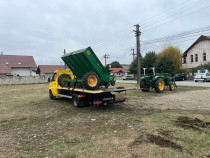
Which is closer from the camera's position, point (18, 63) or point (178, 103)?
point (178, 103)

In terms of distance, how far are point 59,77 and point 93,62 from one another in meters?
3.28

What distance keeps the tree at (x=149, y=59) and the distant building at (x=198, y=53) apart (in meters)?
8.65

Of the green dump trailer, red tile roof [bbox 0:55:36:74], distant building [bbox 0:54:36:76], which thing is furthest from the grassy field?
red tile roof [bbox 0:55:36:74]

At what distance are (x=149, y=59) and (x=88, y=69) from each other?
33.6 m

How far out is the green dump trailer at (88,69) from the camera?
755 centimetres

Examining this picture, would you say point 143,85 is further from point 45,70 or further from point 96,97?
point 45,70

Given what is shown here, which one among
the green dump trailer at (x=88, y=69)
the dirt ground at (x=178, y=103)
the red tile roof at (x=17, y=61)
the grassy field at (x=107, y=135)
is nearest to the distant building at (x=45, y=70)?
the red tile roof at (x=17, y=61)

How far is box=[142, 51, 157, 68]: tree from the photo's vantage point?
39.5 meters

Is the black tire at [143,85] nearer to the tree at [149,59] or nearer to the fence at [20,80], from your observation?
the fence at [20,80]

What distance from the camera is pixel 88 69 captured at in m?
8.38

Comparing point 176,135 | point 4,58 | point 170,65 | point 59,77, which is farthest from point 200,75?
point 4,58

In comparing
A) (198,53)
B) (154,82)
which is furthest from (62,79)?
(198,53)

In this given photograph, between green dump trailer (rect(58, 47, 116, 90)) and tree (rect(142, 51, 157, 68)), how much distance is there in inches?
1268

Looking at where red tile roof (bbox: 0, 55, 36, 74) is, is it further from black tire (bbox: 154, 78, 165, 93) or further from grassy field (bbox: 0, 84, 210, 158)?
grassy field (bbox: 0, 84, 210, 158)
